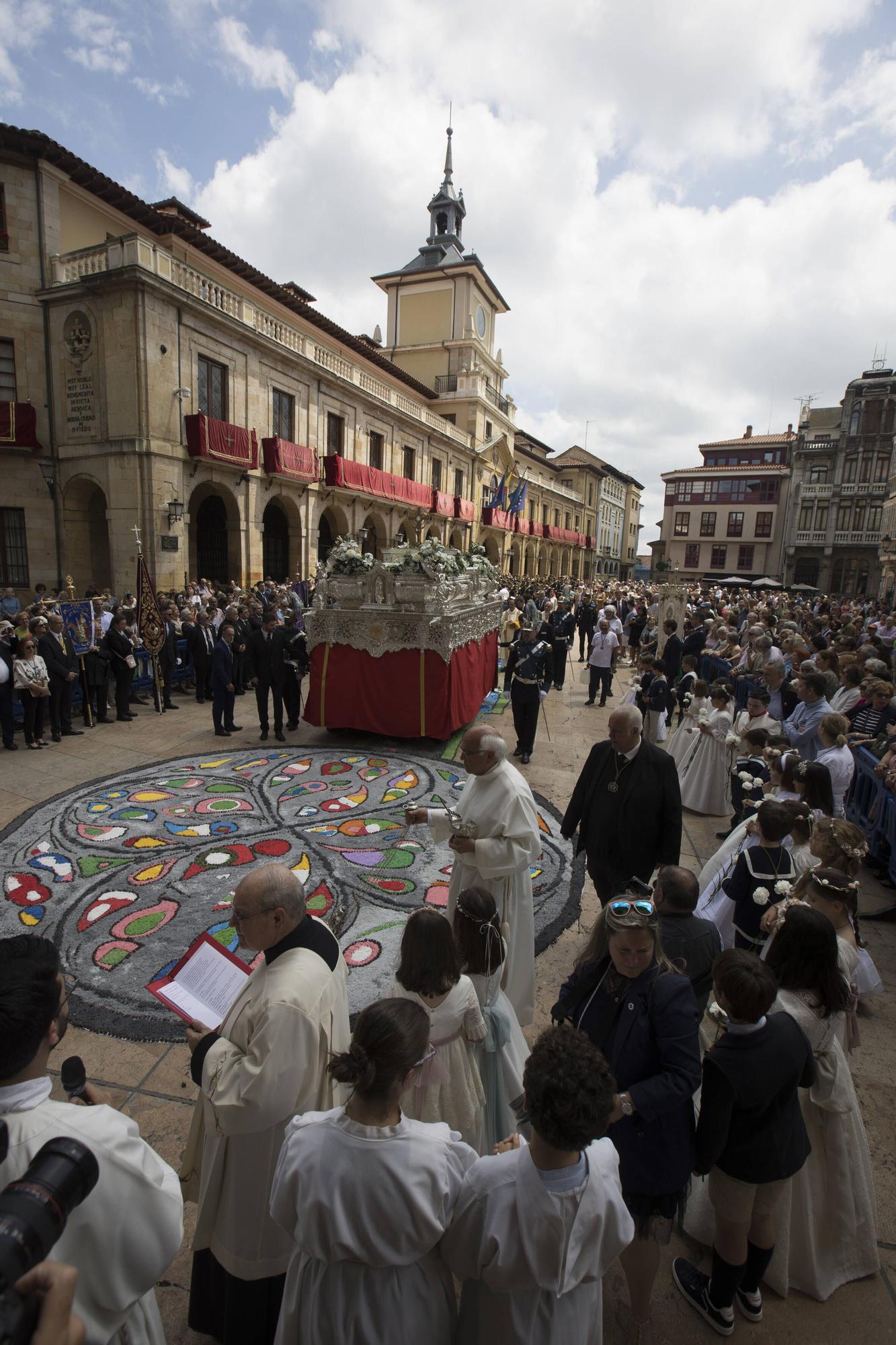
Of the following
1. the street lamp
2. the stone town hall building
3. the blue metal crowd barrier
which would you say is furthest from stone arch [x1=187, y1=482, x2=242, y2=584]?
the blue metal crowd barrier

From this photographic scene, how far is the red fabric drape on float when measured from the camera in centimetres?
877

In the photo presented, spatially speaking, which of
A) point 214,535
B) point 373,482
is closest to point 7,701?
point 214,535

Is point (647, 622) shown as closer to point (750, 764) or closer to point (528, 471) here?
point (750, 764)

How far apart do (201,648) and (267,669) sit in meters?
2.70

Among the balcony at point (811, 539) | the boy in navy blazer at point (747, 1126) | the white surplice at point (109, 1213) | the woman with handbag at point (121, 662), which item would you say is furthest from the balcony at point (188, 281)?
the balcony at point (811, 539)

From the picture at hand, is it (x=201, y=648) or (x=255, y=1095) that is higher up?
(x=201, y=648)

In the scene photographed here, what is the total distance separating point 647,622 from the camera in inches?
687

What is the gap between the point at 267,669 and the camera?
9.10 m

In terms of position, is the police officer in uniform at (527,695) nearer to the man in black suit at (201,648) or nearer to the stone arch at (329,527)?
the man in black suit at (201,648)

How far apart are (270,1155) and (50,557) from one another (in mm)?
18337

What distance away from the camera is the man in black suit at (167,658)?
10.9 meters

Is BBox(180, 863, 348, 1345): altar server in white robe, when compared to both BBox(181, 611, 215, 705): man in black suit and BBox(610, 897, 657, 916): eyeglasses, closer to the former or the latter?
BBox(610, 897, 657, 916): eyeglasses

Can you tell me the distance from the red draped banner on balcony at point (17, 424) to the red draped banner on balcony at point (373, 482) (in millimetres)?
8569

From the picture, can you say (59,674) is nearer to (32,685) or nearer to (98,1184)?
(32,685)
